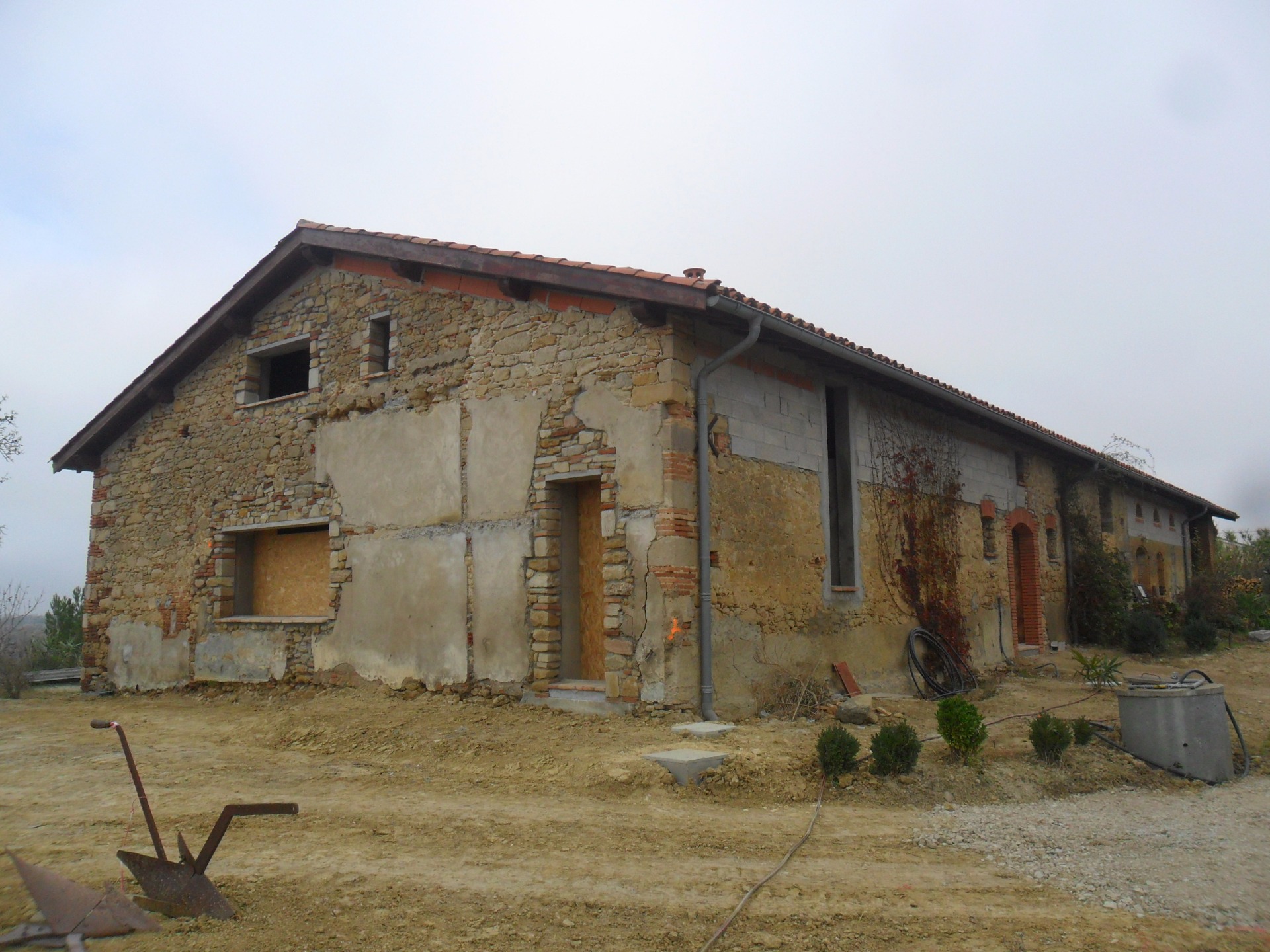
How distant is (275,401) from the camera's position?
12.1m

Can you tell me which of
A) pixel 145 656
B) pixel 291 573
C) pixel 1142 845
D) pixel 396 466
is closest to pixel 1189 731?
pixel 1142 845

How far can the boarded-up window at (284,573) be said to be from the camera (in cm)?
1159

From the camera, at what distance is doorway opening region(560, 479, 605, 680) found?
9.20 metres

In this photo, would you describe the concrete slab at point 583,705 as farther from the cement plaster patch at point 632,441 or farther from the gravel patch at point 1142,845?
the gravel patch at point 1142,845

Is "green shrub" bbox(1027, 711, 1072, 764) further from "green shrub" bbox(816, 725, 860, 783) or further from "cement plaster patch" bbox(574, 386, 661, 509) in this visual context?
"cement plaster patch" bbox(574, 386, 661, 509)

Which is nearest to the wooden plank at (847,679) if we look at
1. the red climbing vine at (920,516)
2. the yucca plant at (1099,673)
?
the red climbing vine at (920,516)

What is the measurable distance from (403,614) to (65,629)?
14.3m

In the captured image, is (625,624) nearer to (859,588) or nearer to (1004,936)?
(859,588)

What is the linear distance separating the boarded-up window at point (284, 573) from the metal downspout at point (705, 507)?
5.20 meters

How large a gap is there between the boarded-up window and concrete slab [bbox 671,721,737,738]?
17.9 ft

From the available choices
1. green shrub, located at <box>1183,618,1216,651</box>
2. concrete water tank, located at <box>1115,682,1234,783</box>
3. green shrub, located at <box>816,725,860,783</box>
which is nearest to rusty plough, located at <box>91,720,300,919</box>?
green shrub, located at <box>816,725,860,783</box>

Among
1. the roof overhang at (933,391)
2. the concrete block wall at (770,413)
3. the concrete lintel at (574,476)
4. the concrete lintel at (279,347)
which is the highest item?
the concrete lintel at (279,347)

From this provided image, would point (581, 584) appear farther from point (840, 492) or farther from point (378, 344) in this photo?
point (378, 344)

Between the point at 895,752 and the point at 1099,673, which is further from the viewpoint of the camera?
the point at 1099,673
